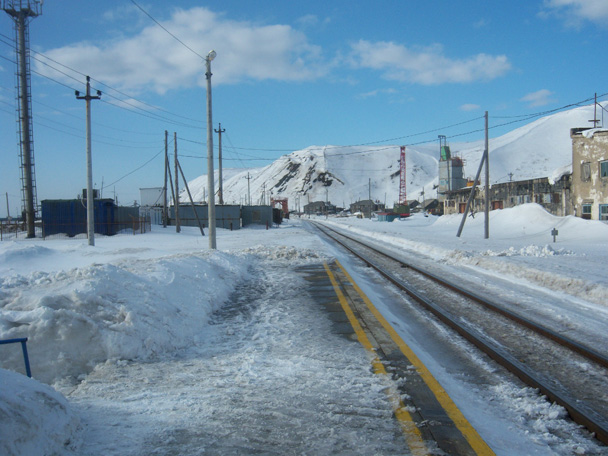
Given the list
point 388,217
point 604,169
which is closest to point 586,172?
point 604,169

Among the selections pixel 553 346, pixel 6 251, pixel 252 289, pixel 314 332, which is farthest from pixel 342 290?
pixel 6 251

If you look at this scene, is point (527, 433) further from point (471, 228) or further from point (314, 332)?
point (471, 228)

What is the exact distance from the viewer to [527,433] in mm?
3535

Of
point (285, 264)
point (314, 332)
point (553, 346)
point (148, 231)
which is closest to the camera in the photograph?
point (553, 346)

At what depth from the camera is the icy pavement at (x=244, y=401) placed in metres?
3.28

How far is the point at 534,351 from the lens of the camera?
5.77 meters

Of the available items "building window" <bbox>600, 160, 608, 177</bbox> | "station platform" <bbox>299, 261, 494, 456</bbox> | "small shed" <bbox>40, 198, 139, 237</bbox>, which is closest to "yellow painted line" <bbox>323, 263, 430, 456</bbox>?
"station platform" <bbox>299, 261, 494, 456</bbox>

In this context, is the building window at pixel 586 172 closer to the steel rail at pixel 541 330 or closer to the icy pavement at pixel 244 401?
the steel rail at pixel 541 330

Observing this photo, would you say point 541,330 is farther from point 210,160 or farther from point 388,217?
point 388,217

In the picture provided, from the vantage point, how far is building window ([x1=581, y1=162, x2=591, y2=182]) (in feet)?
99.0

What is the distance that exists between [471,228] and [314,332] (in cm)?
3575

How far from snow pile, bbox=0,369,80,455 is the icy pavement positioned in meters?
0.21

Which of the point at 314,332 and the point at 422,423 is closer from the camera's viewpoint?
the point at 422,423

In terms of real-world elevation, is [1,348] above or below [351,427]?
above
